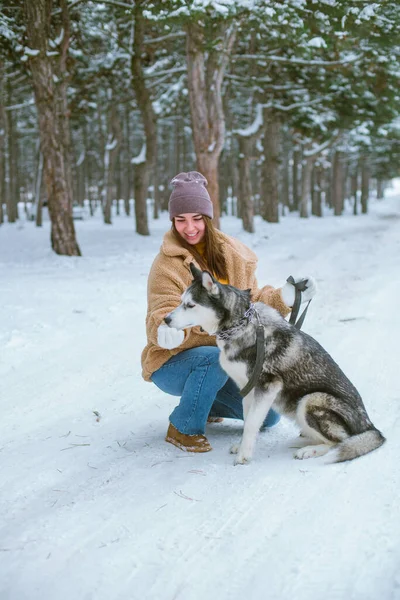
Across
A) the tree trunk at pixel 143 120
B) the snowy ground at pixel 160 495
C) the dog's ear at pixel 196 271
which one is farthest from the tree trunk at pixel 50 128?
the dog's ear at pixel 196 271

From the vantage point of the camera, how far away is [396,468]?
11.2ft

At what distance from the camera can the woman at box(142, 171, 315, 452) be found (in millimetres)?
3871

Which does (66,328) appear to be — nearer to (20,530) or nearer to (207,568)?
(20,530)

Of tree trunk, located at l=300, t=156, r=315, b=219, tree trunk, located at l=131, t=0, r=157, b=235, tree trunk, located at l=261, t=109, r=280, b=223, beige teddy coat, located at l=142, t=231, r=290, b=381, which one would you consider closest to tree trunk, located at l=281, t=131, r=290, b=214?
tree trunk, located at l=300, t=156, r=315, b=219

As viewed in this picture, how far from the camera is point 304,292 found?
3920 millimetres

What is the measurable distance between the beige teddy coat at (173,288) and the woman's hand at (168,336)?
0.84 feet

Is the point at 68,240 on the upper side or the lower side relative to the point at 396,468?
upper

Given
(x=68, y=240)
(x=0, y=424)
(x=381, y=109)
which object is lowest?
(x=0, y=424)

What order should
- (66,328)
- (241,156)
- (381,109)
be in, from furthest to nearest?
1. (241,156)
2. (381,109)
3. (66,328)

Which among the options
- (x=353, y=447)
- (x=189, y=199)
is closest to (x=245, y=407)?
(x=353, y=447)

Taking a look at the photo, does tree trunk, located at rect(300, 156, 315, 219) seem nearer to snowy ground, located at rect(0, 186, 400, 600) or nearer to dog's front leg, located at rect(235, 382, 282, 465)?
snowy ground, located at rect(0, 186, 400, 600)

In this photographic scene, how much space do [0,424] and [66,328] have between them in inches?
116

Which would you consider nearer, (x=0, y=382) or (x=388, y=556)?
(x=388, y=556)

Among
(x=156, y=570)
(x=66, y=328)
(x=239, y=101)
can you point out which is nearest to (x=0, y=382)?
(x=66, y=328)
